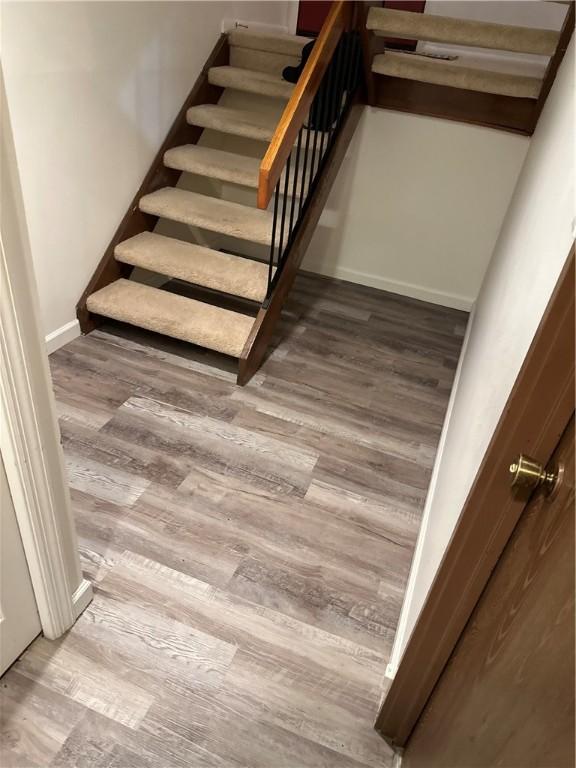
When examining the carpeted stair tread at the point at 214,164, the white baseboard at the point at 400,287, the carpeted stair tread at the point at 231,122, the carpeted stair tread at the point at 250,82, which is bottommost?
the white baseboard at the point at 400,287

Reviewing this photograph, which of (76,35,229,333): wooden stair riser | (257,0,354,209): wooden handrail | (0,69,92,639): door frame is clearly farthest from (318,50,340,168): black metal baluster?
(0,69,92,639): door frame

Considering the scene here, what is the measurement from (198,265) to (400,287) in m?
1.48

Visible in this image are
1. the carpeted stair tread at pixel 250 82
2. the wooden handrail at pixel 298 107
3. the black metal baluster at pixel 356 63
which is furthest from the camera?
the carpeted stair tread at pixel 250 82

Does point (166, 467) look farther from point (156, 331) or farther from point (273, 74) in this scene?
point (273, 74)

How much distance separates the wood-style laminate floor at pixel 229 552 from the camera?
1.29 metres

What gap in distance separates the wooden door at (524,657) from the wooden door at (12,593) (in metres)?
0.94

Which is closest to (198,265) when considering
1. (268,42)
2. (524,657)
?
(268,42)

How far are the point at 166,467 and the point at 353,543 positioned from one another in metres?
0.72

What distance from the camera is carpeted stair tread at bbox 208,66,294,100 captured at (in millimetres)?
2893

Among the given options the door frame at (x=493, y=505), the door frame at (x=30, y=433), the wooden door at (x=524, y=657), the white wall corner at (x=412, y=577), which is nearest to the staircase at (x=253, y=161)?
the white wall corner at (x=412, y=577)

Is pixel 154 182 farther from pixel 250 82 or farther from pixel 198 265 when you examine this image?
pixel 250 82

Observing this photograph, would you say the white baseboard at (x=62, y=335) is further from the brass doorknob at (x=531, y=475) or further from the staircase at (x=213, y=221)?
the brass doorknob at (x=531, y=475)

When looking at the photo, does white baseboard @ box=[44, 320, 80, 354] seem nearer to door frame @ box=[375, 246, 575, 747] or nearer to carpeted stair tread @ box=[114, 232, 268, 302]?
carpeted stair tread @ box=[114, 232, 268, 302]

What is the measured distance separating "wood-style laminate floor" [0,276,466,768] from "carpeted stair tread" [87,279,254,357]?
0.15 meters
